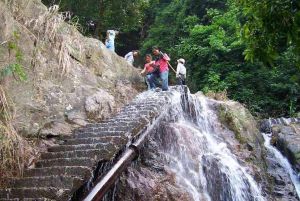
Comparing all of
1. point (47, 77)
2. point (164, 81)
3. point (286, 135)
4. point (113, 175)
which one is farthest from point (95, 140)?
point (286, 135)

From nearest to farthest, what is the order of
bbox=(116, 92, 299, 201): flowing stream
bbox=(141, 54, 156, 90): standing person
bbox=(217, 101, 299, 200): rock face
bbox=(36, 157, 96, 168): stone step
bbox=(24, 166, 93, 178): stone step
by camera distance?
bbox=(24, 166, 93, 178): stone step → bbox=(36, 157, 96, 168): stone step → bbox=(116, 92, 299, 201): flowing stream → bbox=(217, 101, 299, 200): rock face → bbox=(141, 54, 156, 90): standing person

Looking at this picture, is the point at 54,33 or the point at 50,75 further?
the point at 54,33

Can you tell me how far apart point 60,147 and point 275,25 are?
4.27 meters

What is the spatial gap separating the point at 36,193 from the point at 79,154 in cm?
125

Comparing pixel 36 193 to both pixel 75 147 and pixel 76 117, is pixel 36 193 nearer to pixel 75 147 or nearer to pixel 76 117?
pixel 75 147

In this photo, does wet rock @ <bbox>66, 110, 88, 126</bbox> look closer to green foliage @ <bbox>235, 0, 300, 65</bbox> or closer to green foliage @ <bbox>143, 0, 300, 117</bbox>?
green foliage @ <bbox>235, 0, 300, 65</bbox>

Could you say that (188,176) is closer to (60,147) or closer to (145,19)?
(60,147)

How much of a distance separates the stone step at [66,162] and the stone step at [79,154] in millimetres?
132

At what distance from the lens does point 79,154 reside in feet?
21.5

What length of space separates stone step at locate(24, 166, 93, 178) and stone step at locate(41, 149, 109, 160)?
1.21 feet

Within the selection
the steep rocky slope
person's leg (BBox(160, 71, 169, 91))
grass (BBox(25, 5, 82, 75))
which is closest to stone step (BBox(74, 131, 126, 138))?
the steep rocky slope

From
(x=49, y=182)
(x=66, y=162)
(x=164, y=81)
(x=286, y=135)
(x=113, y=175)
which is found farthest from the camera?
(x=286, y=135)

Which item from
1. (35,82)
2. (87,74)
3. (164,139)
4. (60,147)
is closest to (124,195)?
(60,147)

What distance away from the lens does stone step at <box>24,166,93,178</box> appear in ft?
18.9
